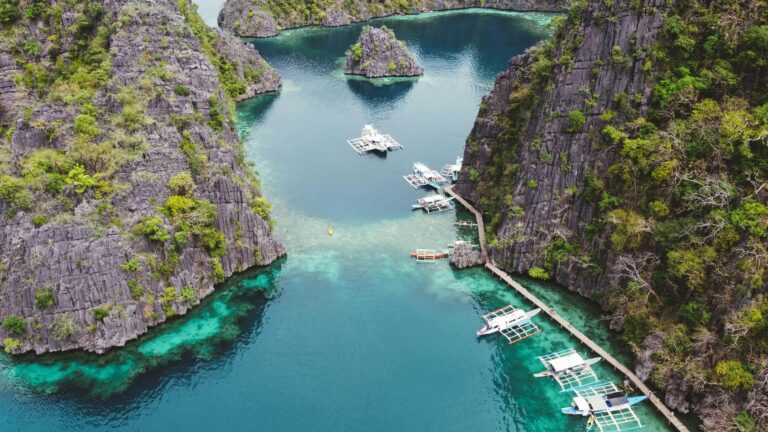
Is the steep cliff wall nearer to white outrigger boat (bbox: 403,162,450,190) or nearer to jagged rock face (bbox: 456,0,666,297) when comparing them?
jagged rock face (bbox: 456,0,666,297)

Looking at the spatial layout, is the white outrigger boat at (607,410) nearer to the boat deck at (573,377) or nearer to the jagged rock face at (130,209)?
the boat deck at (573,377)

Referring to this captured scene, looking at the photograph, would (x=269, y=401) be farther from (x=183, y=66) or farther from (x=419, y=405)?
(x=183, y=66)

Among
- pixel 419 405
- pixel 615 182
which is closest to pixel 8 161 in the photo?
pixel 419 405

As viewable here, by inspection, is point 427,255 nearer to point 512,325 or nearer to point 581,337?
point 512,325

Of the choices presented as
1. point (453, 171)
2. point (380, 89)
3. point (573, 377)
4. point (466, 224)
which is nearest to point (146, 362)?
point (573, 377)

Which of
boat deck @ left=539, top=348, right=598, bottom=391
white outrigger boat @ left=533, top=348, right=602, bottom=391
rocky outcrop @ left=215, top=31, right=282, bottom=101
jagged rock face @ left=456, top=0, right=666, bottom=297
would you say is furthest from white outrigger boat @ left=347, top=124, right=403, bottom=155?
boat deck @ left=539, top=348, right=598, bottom=391

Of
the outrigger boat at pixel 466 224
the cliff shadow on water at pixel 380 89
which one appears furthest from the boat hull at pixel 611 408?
the cliff shadow on water at pixel 380 89

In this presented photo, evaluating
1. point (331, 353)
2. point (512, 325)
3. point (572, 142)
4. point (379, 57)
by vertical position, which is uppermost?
point (379, 57)
